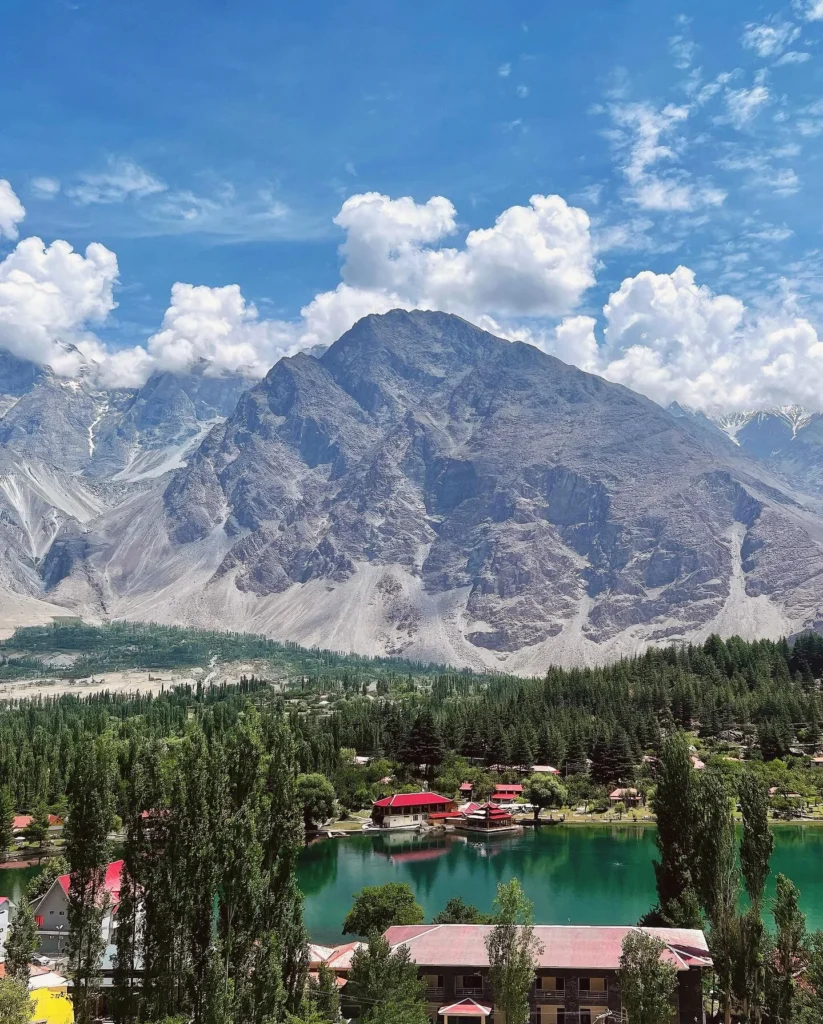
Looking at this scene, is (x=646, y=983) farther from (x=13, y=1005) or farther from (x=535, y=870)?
(x=535, y=870)

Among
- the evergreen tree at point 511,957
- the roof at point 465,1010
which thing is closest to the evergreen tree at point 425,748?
the roof at point 465,1010

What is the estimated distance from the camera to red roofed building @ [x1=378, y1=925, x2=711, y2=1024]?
109ft

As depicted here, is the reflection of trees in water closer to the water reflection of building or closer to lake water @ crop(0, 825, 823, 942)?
lake water @ crop(0, 825, 823, 942)

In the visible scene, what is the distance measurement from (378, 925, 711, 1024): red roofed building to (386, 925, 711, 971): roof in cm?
4

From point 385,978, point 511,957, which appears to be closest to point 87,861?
point 385,978

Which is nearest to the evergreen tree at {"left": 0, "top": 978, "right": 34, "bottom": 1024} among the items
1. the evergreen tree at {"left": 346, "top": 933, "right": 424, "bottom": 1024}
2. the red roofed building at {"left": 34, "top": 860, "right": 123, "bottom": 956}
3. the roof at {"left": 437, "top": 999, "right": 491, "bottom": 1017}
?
the evergreen tree at {"left": 346, "top": 933, "right": 424, "bottom": 1024}

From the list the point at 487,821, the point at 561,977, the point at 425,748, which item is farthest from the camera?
the point at 425,748

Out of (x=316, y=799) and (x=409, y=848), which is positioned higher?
(x=316, y=799)

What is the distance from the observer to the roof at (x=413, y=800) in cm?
10244

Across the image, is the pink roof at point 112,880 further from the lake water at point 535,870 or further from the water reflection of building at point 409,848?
the water reflection of building at point 409,848

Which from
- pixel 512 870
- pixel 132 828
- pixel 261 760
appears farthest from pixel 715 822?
pixel 512 870

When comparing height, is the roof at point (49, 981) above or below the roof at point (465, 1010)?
below

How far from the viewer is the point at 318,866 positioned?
81438 millimetres

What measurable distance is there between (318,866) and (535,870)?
64.0 feet
